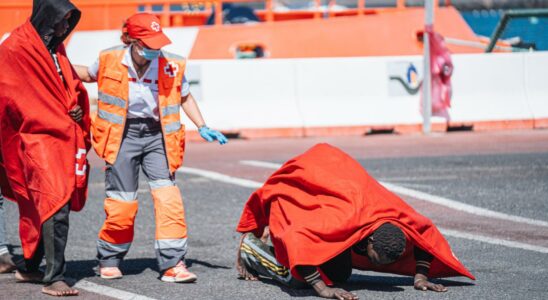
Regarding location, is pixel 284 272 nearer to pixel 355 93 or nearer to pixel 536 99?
pixel 355 93

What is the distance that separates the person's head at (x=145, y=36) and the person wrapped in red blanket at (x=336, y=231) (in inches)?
46.4

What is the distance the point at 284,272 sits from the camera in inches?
302

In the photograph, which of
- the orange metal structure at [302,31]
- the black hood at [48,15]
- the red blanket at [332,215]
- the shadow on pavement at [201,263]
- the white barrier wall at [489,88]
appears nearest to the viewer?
the red blanket at [332,215]

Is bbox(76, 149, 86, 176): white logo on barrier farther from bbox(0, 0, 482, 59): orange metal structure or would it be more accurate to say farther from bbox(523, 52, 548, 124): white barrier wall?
bbox(0, 0, 482, 59): orange metal structure

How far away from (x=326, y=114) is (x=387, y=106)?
95cm

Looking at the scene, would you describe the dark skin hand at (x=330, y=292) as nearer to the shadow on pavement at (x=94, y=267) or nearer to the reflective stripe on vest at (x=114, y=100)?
the shadow on pavement at (x=94, y=267)

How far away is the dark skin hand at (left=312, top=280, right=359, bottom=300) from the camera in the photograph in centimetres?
720

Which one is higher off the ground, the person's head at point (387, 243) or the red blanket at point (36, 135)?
the red blanket at point (36, 135)

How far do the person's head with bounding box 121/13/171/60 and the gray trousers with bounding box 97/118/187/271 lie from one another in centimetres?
49

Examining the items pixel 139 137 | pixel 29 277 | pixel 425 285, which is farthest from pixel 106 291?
pixel 425 285

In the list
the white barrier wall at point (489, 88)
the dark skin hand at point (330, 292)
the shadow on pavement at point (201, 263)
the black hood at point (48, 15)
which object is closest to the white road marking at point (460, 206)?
the shadow on pavement at point (201, 263)

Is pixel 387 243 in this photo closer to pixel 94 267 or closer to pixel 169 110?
pixel 169 110

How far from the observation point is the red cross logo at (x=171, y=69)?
8234 millimetres

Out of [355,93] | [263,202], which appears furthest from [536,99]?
[263,202]
